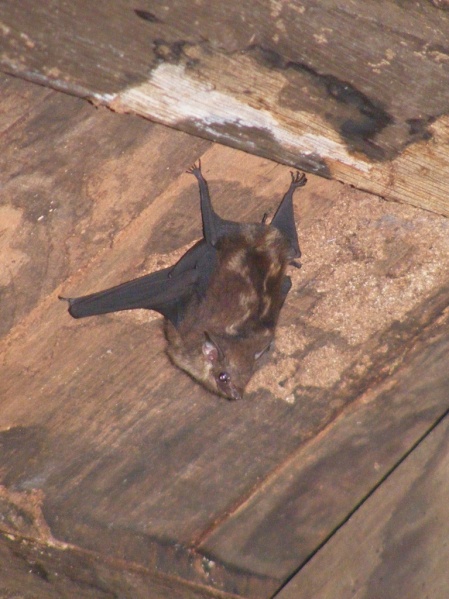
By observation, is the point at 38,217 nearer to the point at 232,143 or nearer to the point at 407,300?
the point at 232,143

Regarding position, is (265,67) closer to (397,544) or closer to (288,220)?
(288,220)

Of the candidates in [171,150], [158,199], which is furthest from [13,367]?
[171,150]

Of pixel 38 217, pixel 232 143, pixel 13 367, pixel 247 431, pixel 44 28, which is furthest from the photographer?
pixel 247 431

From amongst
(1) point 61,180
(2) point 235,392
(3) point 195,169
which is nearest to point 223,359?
(2) point 235,392

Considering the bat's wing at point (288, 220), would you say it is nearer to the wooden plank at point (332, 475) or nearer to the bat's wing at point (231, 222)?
the bat's wing at point (231, 222)

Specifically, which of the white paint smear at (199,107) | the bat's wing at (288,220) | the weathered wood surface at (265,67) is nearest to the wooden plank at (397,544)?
the bat's wing at (288,220)

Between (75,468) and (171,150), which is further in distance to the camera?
(75,468)

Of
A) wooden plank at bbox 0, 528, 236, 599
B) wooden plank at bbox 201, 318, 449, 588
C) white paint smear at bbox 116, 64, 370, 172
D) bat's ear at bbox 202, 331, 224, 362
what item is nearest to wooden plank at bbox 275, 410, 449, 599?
wooden plank at bbox 201, 318, 449, 588
